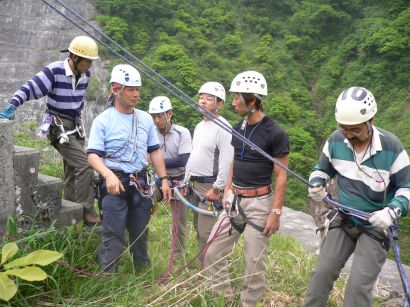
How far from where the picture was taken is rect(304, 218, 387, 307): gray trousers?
3.11 metres

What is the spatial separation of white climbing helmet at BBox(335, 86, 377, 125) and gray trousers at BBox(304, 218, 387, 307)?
759mm

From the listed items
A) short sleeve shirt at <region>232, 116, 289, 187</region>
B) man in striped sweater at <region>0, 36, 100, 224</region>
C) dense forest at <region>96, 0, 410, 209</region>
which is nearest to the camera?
short sleeve shirt at <region>232, 116, 289, 187</region>

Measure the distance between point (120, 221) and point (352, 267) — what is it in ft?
5.86

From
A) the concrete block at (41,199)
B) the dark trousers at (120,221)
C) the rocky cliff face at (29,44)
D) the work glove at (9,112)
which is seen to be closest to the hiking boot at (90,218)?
the concrete block at (41,199)

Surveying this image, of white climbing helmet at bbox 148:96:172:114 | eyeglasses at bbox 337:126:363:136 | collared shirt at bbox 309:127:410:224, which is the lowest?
collared shirt at bbox 309:127:410:224

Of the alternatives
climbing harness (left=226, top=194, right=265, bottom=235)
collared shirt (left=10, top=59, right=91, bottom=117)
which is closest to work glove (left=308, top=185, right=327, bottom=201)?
climbing harness (left=226, top=194, right=265, bottom=235)

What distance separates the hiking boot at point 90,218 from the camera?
4434 millimetres

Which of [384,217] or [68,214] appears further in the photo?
[68,214]

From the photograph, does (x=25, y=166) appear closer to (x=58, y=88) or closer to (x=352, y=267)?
(x=58, y=88)

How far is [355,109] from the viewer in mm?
3133

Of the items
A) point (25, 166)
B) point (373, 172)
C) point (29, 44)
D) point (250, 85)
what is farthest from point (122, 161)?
point (29, 44)

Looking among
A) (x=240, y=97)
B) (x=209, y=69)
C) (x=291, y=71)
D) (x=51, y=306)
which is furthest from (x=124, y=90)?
(x=291, y=71)

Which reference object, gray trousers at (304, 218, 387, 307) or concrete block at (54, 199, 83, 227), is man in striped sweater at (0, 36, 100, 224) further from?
gray trousers at (304, 218, 387, 307)

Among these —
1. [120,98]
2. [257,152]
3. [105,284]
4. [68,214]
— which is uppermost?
[120,98]
